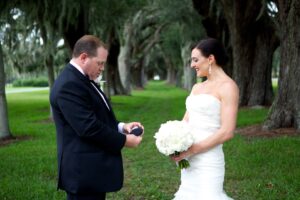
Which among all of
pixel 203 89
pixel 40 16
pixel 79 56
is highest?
pixel 40 16

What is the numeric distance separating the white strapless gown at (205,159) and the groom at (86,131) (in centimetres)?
68

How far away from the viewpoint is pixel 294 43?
11281mm

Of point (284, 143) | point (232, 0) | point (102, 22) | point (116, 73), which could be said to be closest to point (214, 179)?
point (284, 143)

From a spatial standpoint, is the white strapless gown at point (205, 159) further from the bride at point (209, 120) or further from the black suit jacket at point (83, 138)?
the black suit jacket at point (83, 138)

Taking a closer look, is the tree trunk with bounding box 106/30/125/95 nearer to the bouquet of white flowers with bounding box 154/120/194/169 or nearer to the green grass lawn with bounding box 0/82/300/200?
the green grass lawn with bounding box 0/82/300/200

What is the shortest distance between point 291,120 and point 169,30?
96.3 ft

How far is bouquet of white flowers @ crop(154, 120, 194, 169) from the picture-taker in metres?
3.88

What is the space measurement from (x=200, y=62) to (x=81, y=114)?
3.84ft

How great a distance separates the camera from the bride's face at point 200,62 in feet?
13.0

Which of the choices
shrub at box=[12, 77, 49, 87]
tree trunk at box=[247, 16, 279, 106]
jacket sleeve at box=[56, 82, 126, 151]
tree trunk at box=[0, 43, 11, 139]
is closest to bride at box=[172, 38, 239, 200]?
jacket sleeve at box=[56, 82, 126, 151]

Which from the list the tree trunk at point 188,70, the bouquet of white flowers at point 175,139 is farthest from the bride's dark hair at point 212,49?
the tree trunk at point 188,70

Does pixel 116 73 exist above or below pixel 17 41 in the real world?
below

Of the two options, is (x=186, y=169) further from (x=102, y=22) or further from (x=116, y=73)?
(x=116, y=73)

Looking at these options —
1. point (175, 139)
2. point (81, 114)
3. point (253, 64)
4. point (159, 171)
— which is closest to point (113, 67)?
point (253, 64)
